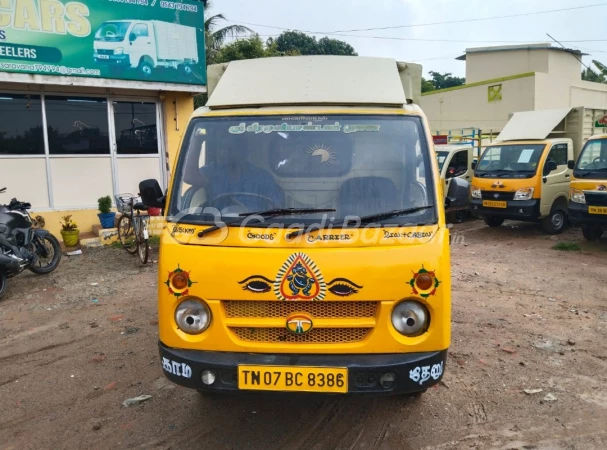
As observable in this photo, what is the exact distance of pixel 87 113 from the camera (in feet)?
32.1

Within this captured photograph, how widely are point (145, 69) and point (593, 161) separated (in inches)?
335

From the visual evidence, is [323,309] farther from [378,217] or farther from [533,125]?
[533,125]

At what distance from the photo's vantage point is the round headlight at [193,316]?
293 cm

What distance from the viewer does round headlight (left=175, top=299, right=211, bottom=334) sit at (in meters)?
2.93

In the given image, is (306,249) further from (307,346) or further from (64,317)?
(64,317)

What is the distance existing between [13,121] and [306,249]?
8.37m

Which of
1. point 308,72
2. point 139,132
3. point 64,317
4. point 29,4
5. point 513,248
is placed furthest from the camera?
point 139,132

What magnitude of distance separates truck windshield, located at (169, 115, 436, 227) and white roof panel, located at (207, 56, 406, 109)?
0.20m

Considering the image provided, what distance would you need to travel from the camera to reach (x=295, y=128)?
3.44 meters

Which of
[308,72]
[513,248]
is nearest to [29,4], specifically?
[308,72]

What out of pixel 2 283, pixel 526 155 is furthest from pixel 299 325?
pixel 526 155

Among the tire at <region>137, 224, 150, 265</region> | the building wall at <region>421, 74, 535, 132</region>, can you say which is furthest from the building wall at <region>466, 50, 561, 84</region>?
the tire at <region>137, 224, 150, 265</region>

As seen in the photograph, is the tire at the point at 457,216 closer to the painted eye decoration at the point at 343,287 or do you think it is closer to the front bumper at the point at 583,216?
the front bumper at the point at 583,216

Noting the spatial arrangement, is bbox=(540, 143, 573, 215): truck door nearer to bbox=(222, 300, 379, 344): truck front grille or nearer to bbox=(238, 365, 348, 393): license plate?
bbox=(222, 300, 379, 344): truck front grille
